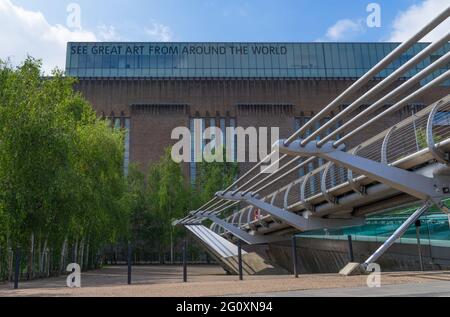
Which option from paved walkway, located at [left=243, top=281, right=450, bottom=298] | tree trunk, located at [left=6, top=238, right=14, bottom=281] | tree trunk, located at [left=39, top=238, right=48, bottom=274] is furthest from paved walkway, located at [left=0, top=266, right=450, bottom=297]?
tree trunk, located at [left=39, top=238, right=48, bottom=274]

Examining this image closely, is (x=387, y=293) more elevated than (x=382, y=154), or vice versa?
(x=382, y=154)

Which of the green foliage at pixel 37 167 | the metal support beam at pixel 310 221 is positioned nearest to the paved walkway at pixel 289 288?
the green foliage at pixel 37 167

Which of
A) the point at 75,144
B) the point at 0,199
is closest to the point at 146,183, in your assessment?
the point at 75,144

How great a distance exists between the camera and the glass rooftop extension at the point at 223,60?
5712 cm

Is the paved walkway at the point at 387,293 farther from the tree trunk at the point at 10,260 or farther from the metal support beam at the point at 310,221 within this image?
the tree trunk at the point at 10,260

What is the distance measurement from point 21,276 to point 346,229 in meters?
13.8

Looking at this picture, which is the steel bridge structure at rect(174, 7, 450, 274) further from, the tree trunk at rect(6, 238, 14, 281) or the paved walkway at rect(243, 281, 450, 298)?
the tree trunk at rect(6, 238, 14, 281)

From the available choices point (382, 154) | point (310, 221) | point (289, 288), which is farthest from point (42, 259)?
point (382, 154)

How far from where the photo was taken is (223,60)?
58094mm

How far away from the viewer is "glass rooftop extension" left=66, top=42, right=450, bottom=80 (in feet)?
187

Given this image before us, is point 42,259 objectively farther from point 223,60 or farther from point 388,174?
point 223,60
